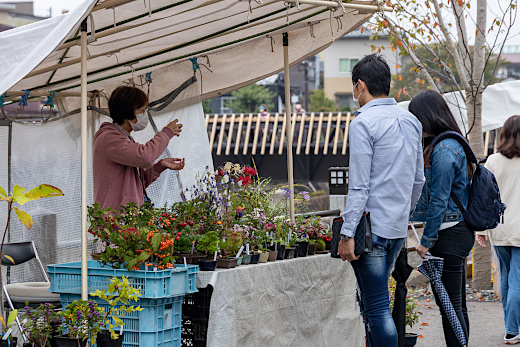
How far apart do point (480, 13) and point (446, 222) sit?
210 inches

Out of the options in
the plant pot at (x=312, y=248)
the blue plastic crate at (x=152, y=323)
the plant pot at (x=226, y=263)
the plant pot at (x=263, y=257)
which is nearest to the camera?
the blue plastic crate at (x=152, y=323)

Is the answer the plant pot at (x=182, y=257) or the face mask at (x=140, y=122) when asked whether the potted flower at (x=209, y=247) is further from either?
the face mask at (x=140, y=122)

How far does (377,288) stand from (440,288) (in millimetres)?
759

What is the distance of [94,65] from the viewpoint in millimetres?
5434

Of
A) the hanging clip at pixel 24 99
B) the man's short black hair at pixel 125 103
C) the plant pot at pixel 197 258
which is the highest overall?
the hanging clip at pixel 24 99

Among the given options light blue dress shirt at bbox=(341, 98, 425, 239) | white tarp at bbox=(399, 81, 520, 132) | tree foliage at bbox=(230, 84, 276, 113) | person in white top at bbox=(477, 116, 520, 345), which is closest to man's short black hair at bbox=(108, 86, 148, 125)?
light blue dress shirt at bbox=(341, 98, 425, 239)

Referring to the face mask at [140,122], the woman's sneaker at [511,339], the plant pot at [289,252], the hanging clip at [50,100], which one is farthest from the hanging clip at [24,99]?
the woman's sneaker at [511,339]

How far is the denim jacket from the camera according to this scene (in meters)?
4.38

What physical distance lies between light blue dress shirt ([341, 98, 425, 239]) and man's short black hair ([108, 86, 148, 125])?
1.63m

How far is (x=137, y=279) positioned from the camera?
387cm

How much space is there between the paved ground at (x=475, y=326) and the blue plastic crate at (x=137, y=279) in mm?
2862

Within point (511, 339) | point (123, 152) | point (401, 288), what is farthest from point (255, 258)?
point (511, 339)

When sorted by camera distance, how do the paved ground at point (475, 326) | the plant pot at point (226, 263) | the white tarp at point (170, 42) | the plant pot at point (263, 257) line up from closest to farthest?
the white tarp at point (170, 42)
the plant pot at point (226, 263)
the plant pot at point (263, 257)
the paved ground at point (475, 326)

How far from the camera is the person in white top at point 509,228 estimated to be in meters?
5.93
